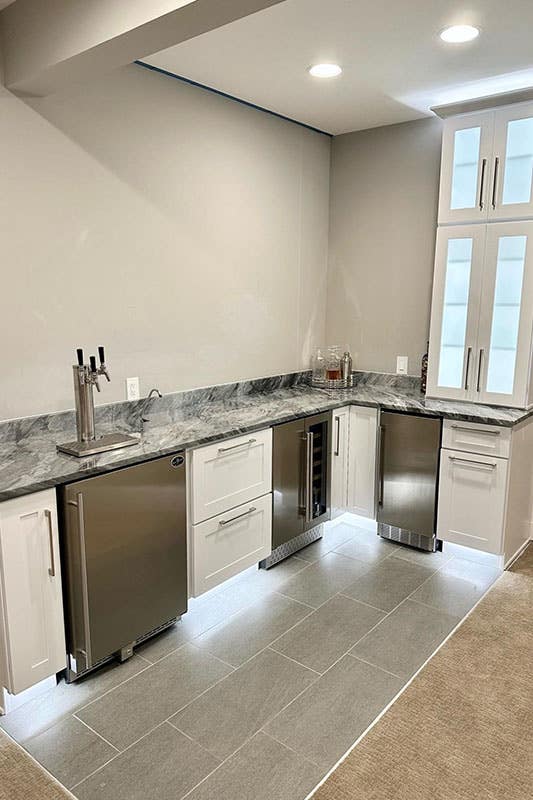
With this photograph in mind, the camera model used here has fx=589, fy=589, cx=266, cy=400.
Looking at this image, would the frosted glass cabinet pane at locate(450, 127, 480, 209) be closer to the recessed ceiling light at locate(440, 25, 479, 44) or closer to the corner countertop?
the recessed ceiling light at locate(440, 25, 479, 44)

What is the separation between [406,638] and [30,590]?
1.62 meters

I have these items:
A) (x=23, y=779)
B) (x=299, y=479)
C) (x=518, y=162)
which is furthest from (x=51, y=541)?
(x=518, y=162)

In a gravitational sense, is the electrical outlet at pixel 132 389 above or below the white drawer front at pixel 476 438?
above

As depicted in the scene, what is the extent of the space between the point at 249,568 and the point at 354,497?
0.90 m

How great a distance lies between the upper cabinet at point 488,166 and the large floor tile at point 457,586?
1.95 metres

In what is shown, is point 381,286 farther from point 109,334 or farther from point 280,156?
point 109,334

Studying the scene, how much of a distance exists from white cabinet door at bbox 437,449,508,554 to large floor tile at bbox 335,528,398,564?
35 cm

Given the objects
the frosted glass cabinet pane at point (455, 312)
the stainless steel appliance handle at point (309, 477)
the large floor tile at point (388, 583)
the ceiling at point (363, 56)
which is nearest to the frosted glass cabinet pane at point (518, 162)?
the ceiling at point (363, 56)

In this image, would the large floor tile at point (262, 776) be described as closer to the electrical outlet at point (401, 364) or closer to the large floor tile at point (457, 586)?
the large floor tile at point (457, 586)

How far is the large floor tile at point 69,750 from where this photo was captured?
6.23ft

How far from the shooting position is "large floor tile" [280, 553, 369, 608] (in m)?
3.02

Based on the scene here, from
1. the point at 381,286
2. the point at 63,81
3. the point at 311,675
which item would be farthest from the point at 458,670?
the point at 63,81

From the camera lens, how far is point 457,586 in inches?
123

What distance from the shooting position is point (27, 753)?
197 cm
